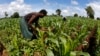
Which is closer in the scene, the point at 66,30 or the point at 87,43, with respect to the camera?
the point at 87,43

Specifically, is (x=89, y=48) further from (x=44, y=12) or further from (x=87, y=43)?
(x=44, y=12)

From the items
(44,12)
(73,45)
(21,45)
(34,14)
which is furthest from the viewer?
(34,14)

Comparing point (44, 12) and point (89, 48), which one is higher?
point (44, 12)

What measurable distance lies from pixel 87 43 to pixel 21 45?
202 cm

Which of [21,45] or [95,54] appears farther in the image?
[21,45]

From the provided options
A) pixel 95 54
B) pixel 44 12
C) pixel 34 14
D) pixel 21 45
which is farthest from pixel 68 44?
pixel 34 14

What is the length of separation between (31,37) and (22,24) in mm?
552

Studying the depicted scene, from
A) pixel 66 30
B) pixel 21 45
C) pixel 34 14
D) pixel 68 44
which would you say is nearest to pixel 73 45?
pixel 68 44

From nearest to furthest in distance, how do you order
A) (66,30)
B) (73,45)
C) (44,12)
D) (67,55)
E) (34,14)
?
1. (67,55)
2. (73,45)
3. (44,12)
4. (34,14)
5. (66,30)

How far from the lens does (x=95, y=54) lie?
4.60 meters

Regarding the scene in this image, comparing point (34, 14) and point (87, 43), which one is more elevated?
point (34, 14)

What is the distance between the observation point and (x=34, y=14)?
26.0 feet

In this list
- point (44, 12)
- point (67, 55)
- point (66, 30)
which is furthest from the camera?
point (66, 30)

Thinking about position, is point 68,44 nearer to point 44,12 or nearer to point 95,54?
point 95,54
